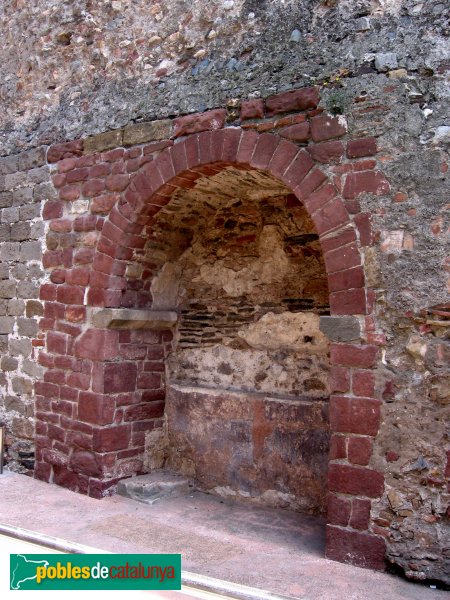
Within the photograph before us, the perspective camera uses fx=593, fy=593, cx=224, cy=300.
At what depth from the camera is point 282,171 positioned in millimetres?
3561

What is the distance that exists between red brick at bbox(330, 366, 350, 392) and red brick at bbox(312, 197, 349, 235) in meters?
0.79

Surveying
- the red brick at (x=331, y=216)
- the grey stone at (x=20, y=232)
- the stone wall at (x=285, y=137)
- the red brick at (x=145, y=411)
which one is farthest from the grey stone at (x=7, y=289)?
the red brick at (x=331, y=216)

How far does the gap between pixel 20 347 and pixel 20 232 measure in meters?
0.99

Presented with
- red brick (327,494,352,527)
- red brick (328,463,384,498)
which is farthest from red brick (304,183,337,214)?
red brick (327,494,352,527)

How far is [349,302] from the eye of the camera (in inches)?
130

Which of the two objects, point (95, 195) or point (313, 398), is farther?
point (95, 195)

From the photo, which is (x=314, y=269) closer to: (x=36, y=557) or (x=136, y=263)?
(x=136, y=263)

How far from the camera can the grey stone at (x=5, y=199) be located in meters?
5.24

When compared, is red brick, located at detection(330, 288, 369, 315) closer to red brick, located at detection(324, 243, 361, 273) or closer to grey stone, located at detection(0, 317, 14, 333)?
red brick, located at detection(324, 243, 361, 273)

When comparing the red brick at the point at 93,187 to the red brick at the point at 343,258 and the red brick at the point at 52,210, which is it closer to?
the red brick at the point at 52,210

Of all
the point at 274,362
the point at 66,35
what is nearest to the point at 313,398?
the point at 274,362

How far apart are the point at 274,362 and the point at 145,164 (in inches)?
67.9

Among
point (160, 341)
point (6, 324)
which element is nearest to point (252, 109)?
point (160, 341)

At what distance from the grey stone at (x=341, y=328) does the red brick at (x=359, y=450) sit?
55 centimetres
